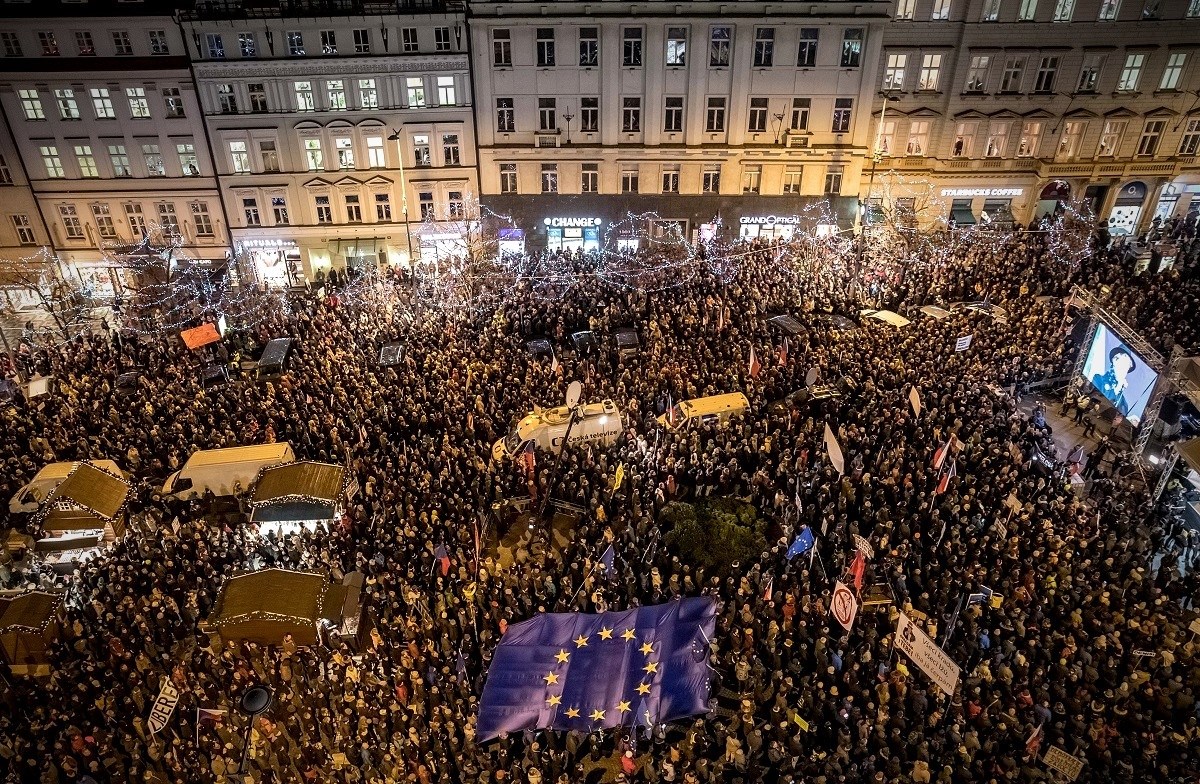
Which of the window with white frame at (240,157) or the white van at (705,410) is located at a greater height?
the window with white frame at (240,157)

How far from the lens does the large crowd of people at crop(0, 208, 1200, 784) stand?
1399cm

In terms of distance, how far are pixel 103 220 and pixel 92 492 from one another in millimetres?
25368

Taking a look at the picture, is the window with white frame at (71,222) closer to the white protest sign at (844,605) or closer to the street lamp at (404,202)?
the street lamp at (404,202)

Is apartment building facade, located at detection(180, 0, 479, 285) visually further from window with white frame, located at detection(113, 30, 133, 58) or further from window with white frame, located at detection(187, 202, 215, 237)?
window with white frame, located at detection(113, 30, 133, 58)

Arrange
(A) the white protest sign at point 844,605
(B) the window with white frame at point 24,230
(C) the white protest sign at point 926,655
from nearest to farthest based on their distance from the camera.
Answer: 1. (C) the white protest sign at point 926,655
2. (A) the white protest sign at point 844,605
3. (B) the window with white frame at point 24,230

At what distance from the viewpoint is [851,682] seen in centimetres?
1452

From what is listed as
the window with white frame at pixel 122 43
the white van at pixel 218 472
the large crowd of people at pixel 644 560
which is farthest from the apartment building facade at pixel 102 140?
the white van at pixel 218 472

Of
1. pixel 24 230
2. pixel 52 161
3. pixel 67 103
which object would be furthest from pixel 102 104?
pixel 24 230

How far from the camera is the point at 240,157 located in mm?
37219

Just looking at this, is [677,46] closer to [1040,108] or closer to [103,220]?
[1040,108]

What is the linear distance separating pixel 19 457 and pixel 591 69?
93.9ft

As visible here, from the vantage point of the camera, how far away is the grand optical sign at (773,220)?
3853 centimetres

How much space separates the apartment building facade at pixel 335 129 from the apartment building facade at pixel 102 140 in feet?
4.28

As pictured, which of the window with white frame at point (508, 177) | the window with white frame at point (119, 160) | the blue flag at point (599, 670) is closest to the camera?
the blue flag at point (599, 670)
